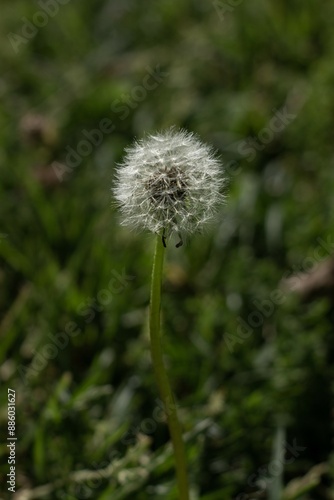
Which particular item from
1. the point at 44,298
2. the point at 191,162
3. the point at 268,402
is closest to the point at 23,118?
the point at 44,298

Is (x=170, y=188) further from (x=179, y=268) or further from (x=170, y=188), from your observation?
(x=179, y=268)

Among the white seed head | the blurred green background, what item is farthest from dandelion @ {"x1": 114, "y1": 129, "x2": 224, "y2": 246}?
the blurred green background

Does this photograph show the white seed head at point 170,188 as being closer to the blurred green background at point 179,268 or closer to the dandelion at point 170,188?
the dandelion at point 170,188

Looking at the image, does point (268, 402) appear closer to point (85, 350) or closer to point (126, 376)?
point (126, 376)

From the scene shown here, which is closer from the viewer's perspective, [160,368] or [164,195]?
[164,195]

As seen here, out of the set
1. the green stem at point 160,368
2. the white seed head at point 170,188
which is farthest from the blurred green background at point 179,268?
the white seed head at point 170,188

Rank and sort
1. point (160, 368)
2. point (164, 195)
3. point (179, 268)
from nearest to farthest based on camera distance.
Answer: point (164, 195) → point (160, 368) → point (179, 268)

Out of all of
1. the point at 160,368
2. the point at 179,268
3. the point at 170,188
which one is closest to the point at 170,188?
the point at 170,188

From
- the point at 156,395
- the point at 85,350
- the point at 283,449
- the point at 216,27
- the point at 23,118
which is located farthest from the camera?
the point at 216,27
